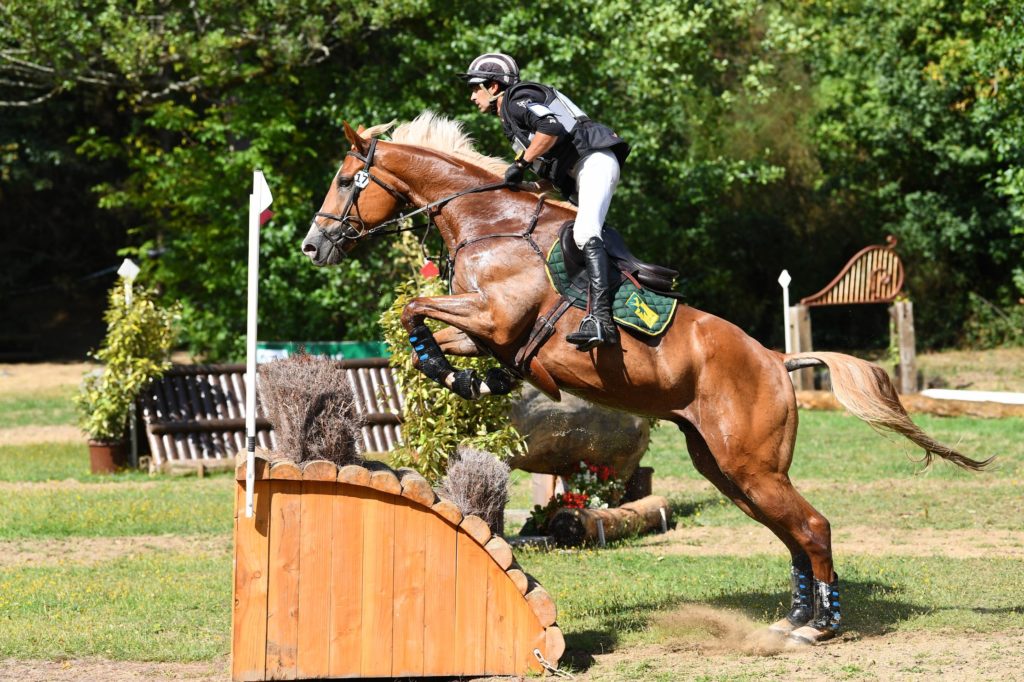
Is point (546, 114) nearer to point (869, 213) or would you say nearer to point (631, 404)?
point (631, 404)

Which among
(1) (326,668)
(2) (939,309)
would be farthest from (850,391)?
(2) (939,309)

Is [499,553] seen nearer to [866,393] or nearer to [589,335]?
[589,335]

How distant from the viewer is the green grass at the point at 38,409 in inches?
760

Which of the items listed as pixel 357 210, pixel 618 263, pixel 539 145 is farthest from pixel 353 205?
pixel 618 263

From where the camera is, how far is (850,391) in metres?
6.82

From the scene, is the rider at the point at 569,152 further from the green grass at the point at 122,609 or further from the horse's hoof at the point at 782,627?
the green grass at the point at 122,609

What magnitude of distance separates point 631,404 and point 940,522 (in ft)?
17.5

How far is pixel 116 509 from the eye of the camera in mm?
11406

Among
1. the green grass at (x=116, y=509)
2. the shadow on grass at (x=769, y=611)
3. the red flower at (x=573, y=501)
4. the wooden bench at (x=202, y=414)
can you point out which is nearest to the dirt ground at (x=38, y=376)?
the wooden bench at (x=202, y=414)

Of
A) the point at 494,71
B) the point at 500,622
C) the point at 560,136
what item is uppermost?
the point at 494,71

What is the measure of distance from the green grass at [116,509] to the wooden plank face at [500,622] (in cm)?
509

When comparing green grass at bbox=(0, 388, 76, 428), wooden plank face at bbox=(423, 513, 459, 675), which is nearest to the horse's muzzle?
wooden plank face at bbox=(423, 513, 459, 675)

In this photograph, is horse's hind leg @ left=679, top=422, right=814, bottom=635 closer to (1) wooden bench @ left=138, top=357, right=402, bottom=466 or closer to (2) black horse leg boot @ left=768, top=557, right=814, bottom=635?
(2) black horse leg boot @ left=768, top=557, right=814, bottom=635

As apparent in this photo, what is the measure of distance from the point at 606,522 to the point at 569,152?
425 centimetres
